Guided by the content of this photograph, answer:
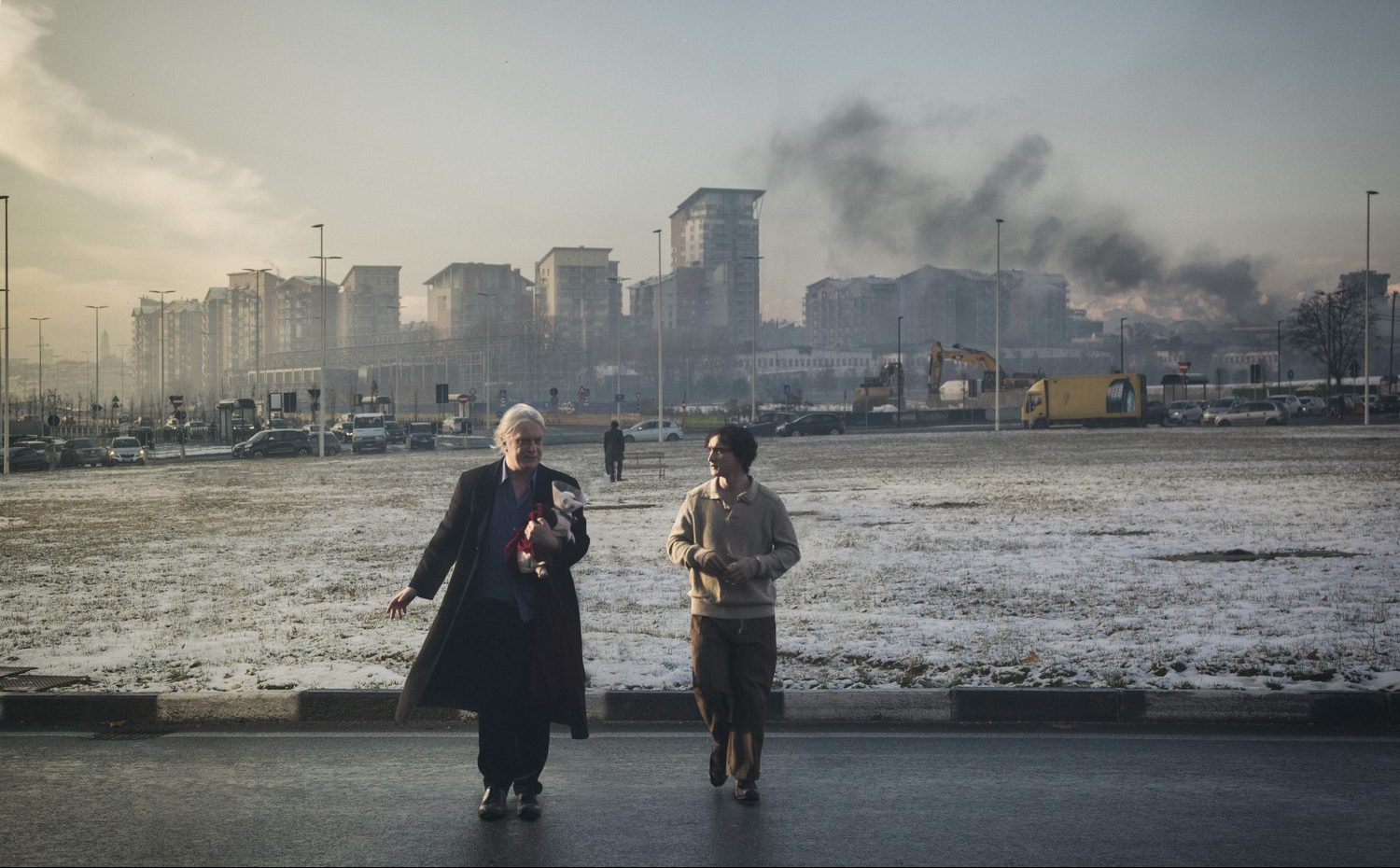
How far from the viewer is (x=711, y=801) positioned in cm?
559

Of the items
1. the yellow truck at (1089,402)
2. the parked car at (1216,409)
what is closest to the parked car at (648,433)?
the yellow truck at (1089,402)

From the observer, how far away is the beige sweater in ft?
18.5

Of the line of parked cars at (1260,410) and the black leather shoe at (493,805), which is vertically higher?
the line of parked cars at (1260,410)

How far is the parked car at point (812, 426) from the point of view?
204 ft

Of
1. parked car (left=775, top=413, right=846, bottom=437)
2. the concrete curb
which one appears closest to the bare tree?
parked car (left=775, top=413, right=846, bottom=437)

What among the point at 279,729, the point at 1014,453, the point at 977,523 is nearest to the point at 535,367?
the point at 1014,453

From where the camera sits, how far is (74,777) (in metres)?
6.05

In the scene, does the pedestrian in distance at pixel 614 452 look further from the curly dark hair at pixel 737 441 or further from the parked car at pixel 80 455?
the parked car at pixel 80 455

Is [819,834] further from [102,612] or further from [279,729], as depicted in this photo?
[102,612]

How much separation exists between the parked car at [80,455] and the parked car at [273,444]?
17.5 ft

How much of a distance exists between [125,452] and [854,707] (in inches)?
2003

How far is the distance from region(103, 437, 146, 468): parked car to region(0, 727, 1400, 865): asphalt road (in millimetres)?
47685

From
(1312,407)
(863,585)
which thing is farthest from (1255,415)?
(863,585)

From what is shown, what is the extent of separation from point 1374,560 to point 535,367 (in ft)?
463
